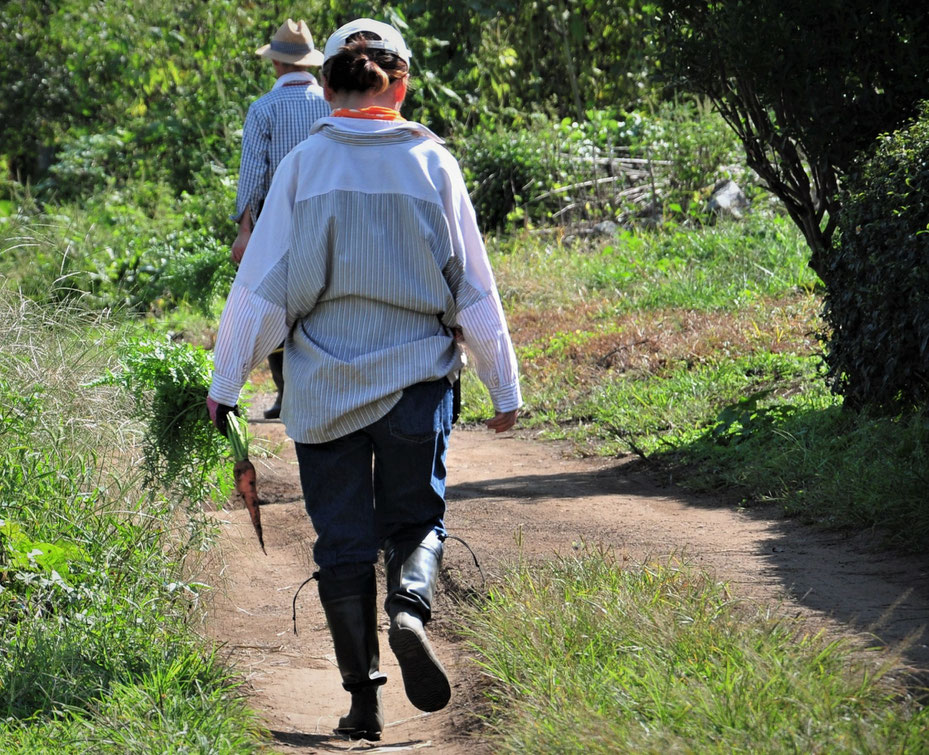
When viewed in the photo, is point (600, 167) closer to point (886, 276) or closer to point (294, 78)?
point (294, 78)

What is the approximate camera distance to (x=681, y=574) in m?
3.87

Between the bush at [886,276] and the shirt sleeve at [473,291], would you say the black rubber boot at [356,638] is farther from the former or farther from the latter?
the bush at [886,276]

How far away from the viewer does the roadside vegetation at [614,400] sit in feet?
10.2

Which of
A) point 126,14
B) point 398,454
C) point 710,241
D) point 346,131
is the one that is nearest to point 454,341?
point 398,454

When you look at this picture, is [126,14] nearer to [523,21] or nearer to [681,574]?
[523,21]

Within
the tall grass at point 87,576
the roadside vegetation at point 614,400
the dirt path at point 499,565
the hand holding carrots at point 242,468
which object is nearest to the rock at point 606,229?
the roadside vegetation at point 614,400

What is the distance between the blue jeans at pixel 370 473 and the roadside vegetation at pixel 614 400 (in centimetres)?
52

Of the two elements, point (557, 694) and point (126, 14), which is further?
point (126, 14)

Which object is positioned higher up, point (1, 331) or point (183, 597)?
point (1, 331)

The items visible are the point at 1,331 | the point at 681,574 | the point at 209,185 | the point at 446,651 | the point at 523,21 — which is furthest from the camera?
the point at 523,21

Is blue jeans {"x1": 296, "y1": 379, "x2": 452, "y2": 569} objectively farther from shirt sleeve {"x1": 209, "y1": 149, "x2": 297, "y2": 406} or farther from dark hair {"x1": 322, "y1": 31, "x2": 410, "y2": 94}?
dark hair {"x1": 322, "y1": 31, "x2": 410, "y2": 94}

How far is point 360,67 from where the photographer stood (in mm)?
3373

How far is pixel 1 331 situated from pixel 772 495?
3.56 meters

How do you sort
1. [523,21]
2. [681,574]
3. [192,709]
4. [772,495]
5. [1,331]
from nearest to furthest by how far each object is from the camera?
1. [192,709]
2. [681,574]
3. [1,331]
4. [772,495]
5. [523,21]
